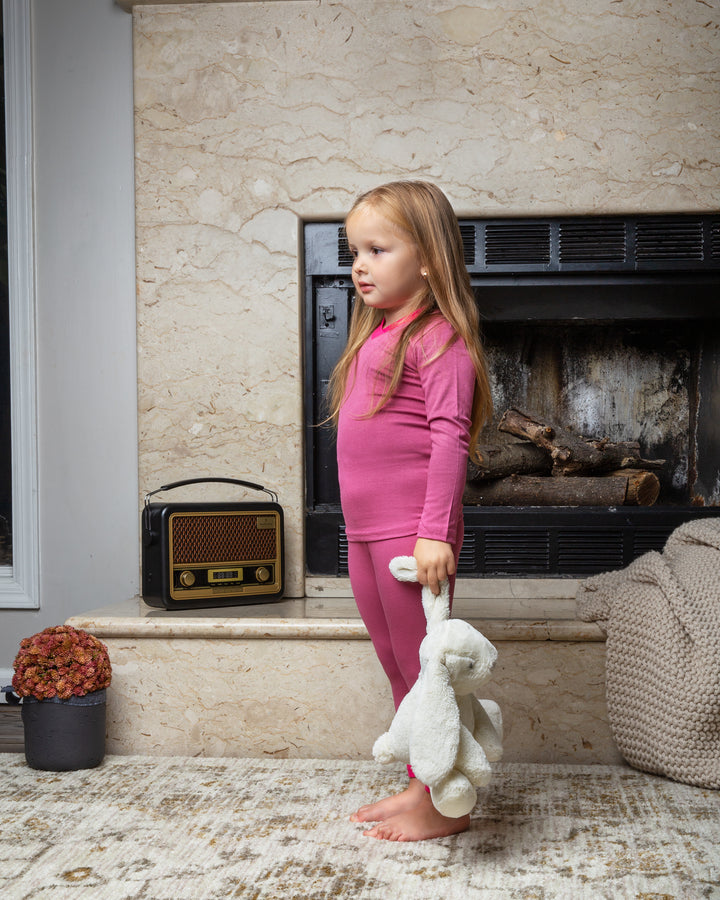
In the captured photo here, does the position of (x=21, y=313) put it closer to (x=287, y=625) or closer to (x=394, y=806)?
(x=287, y=625)

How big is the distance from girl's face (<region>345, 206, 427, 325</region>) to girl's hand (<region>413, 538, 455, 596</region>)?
42cm

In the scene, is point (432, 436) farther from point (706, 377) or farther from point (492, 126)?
point (706, 377)

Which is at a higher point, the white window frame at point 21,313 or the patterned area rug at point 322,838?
the white window frame at point 21,313

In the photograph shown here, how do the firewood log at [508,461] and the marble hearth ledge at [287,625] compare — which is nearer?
the marble hearth ledge at [287,625]

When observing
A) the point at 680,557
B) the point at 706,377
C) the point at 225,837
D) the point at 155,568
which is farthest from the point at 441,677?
the point at 706,377

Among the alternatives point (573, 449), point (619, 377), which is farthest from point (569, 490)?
point (619, 377)

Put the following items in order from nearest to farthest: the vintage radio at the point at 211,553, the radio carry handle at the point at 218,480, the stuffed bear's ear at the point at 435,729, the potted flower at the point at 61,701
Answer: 1. the stuffed bear's ear at the point at 435,729
2. the potted flower at the point at 61,701
3. the vintage radio at the point at 211,553
4. the radio carry handle at the point at 218,480

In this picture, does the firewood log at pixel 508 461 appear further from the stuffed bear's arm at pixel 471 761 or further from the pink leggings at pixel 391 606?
the stuffed bear's arm at pixel 471 761

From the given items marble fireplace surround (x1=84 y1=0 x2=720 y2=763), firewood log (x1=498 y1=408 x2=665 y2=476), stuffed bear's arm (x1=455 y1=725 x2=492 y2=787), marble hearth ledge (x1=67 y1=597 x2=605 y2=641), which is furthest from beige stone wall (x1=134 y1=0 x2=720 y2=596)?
stuffed bear's arm (x1=455 y1=725 x2=492 y2=787)

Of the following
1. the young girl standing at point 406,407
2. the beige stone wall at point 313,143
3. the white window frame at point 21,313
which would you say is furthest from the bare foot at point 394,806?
the white window frame at point 21,313

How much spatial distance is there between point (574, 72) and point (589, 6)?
17cm

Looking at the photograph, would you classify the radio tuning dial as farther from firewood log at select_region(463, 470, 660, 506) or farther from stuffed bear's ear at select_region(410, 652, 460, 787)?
stuffed bear's ear at select_region(410, 652, 460, 787)

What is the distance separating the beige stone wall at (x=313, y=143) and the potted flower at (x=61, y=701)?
694 mm

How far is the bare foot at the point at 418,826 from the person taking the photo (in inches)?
57.6
